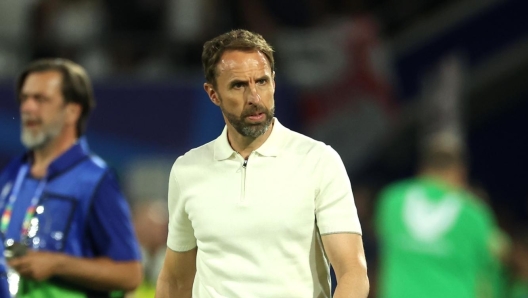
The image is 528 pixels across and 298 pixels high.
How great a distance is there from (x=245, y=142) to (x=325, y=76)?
23.4 ft

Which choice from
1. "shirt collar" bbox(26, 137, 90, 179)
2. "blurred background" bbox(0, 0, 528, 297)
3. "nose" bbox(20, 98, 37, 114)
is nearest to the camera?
"shirt collar" bbox(26, 137, 90, 179)

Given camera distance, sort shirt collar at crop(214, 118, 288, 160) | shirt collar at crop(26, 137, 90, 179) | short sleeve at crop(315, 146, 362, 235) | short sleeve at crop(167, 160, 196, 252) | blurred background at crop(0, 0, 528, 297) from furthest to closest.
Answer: blurred background at crop(0, 0, 528, 297) → shirt collar at crop(26, 137, 90, 179) → short sleeve at crop(167, 160, 196, 252) → shirt collar at crop(214, 118, 288, 160) → short sleeve at crop(315, 146, 362, 235)

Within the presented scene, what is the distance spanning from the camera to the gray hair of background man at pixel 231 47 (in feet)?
13.1

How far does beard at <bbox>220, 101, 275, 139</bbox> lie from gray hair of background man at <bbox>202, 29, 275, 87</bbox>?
150 millimetres

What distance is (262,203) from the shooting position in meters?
3.94

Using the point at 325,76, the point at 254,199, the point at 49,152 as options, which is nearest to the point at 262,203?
the point at 254,199

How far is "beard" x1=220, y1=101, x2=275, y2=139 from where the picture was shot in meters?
3.94

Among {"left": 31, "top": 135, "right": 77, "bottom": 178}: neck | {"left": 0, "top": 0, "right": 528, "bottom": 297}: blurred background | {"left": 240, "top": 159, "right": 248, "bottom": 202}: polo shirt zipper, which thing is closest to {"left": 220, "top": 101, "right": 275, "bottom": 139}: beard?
{"left": 240, "top": 159, "right": 248, "bottom": 202}: polo shirt zipper

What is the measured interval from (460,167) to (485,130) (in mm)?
4633

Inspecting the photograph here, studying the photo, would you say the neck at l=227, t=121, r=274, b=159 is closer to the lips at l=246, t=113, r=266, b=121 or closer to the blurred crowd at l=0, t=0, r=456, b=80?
the lips at l=246, t=113, r=266, b=121

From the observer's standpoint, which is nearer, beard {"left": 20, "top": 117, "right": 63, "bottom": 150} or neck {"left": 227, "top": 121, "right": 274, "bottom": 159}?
neck {"left": 227, "top": 121, "right": 274, "bottom": 159}

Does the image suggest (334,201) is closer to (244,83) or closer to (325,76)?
(244,83)

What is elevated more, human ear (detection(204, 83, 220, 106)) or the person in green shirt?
human ear (detection(204, 83, 220, 106))

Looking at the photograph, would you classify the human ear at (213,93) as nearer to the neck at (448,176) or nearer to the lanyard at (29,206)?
the lanyard at (29,206)
